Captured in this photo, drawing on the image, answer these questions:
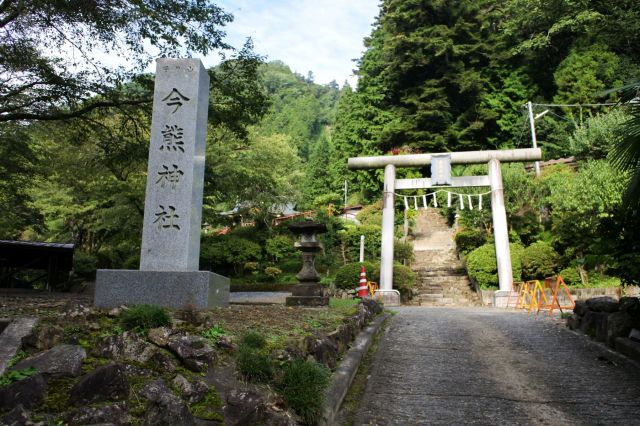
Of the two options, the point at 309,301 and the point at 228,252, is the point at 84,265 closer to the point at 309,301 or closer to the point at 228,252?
the point at 228,252

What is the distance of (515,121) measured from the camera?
1308 inches

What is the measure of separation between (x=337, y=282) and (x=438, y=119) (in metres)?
17.0

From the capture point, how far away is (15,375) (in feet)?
10.9

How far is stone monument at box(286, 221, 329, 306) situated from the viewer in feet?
35.6

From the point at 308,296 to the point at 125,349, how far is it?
7.17m

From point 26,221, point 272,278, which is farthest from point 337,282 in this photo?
point 26,221

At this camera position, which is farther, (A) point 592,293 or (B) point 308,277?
(A) point 592,293

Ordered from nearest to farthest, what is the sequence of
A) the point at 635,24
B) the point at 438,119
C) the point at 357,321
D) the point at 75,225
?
1. the point at 357,321
2. the point at 75,225
3. the point at 635,24
4. the point at 438,119

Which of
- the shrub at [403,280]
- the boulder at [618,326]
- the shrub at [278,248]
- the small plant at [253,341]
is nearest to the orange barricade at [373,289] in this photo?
the shrub at [403,280]

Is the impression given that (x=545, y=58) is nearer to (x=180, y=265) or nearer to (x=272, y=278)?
(x=272, y=278)

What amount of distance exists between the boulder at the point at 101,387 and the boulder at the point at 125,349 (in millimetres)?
549

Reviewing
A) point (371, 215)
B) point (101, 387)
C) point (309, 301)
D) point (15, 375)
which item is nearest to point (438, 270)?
point (371, 215)

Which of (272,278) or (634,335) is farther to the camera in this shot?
(272,278)

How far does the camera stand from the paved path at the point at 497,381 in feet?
16.5
